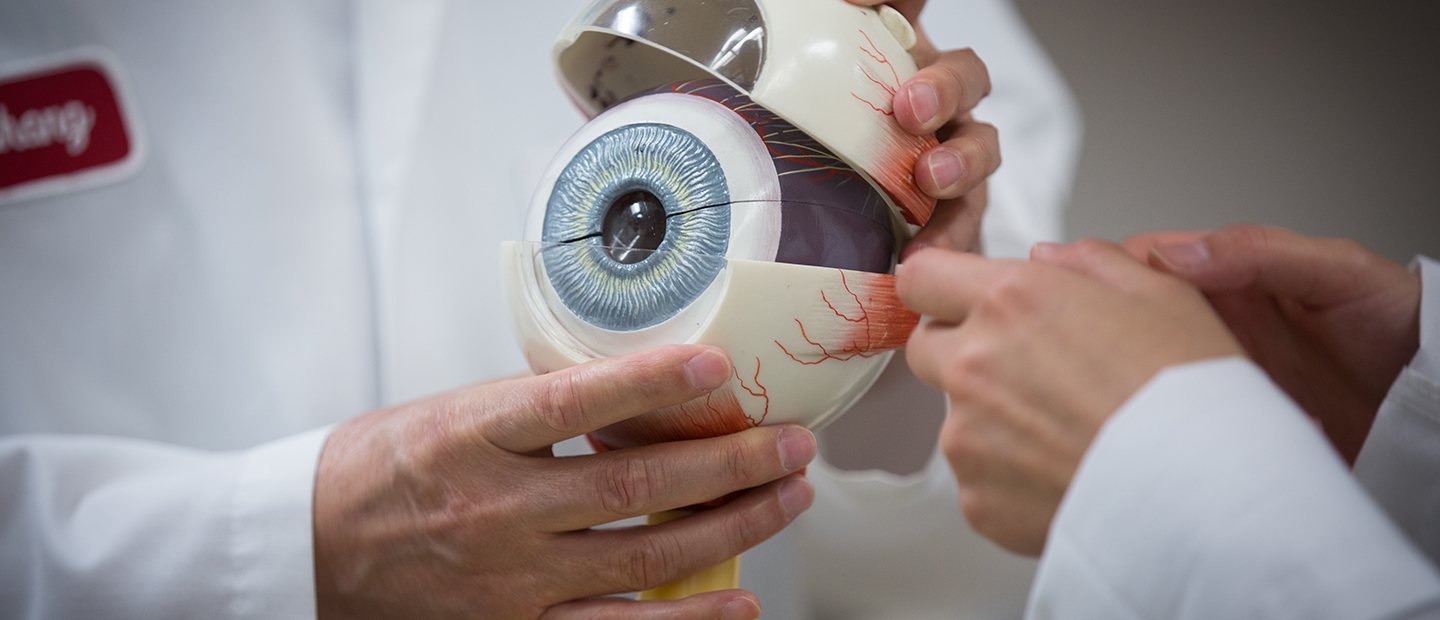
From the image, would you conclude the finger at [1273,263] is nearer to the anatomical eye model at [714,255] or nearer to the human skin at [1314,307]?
the human skin at [1314,307]

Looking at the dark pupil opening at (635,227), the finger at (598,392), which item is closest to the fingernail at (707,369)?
the finger at (598,392)

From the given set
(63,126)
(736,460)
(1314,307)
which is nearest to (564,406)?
(736,460)

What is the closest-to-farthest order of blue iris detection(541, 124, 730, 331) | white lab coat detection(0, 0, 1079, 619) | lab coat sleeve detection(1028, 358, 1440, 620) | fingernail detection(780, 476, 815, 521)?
lab coat sleeve detection(1028, 358, 1440, 620) → blue iris detection(541, 124, 730, 331) → fingernail detection(780, 476, 815, 521) → white lab coat detection(0, 0, 1079, 619)

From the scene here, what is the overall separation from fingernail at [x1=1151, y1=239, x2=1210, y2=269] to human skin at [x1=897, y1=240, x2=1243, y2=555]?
3.5 inches

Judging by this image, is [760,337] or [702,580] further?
[702,580]

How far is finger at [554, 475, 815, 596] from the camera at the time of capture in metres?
0.70

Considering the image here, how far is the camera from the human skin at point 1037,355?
47cm

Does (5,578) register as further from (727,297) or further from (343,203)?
(727,297)

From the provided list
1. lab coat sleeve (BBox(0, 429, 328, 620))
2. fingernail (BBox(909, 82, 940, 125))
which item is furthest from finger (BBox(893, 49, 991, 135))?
lab coat sleeve (BBox(0, 429, 328, 620))

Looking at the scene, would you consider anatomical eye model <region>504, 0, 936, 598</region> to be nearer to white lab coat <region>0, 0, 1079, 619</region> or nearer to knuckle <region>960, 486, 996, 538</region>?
knuckle <region>960, 486, 996, 538</region>

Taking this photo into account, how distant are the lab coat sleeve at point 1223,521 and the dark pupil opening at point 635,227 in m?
0.34

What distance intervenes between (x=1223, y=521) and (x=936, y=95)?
382 millimetres

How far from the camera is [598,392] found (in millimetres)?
590

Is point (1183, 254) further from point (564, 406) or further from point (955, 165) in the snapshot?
point (564, 406)
